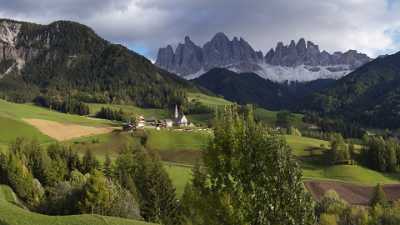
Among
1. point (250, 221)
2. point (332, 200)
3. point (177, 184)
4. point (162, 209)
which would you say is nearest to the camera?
point (250, 221)

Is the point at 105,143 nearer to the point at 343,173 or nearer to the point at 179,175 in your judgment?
the point at 179,175

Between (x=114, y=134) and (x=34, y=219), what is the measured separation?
165401 millimetres

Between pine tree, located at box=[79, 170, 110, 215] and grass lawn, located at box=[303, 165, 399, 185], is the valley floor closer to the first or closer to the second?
grass lawn, located at box=[303, 165, 399, 185]

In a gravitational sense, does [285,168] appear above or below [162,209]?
above

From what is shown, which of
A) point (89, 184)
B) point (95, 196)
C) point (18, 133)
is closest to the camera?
point (95, 196)

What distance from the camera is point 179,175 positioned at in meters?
134

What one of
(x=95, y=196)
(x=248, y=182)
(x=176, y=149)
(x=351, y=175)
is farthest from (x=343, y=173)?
(x=248, y=182)

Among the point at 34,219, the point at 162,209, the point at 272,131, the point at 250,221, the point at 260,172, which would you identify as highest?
the point at 272,131

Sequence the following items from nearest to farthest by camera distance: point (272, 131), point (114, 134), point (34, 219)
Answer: point (272, 131)
point (34, 219)
point (114, 134)

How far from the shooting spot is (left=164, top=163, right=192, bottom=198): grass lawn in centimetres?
11864

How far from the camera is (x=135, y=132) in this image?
199 meters

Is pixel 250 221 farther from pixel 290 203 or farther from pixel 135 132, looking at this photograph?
pixel 135 132

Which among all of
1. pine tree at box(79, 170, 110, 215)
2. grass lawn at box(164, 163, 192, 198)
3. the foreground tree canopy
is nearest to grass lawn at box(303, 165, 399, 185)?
grass lawn at box(164, 163, 192, 198)

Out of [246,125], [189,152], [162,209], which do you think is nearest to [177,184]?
[162,209]
